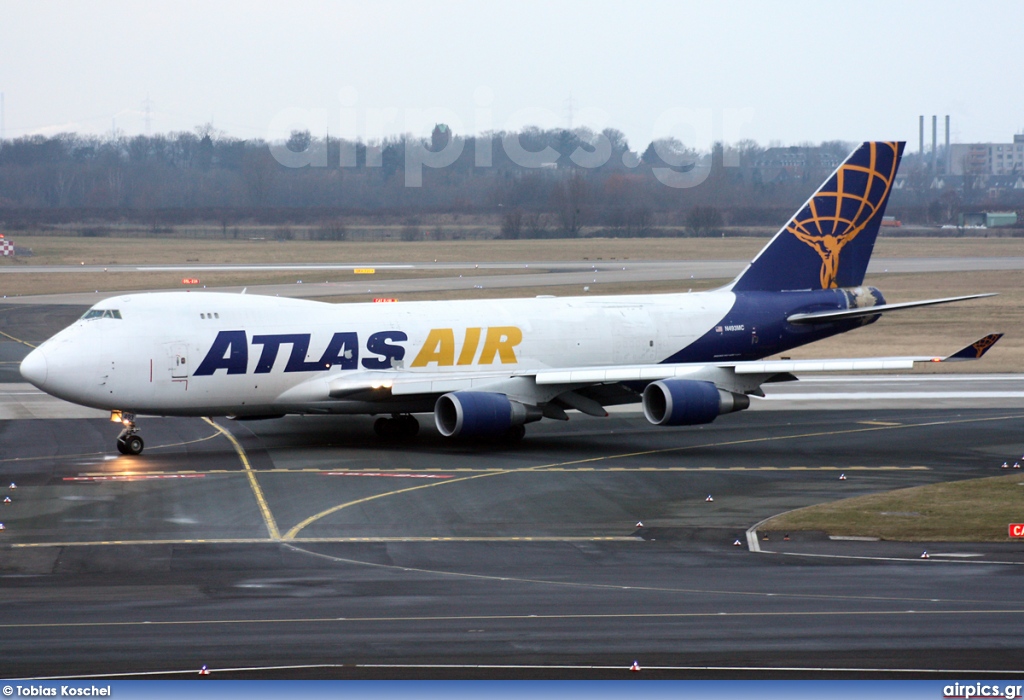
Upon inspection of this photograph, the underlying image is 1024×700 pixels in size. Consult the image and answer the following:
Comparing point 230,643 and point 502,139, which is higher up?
point 502,139

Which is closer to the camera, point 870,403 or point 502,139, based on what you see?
point 870,403

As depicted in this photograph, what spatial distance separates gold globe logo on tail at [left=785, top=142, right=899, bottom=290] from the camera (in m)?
40.1

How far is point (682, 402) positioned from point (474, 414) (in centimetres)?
546

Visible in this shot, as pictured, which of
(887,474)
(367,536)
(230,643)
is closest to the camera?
(230,643)

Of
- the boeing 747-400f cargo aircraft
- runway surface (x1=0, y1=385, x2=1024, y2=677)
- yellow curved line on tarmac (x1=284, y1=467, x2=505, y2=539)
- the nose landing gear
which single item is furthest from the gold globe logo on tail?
the nose landing gear

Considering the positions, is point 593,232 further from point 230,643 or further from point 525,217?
point 230,643

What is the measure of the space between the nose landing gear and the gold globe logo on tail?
69.2 ft

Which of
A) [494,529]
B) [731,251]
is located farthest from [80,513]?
[731,251]

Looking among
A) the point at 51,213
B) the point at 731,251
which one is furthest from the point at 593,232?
the point at 51,213

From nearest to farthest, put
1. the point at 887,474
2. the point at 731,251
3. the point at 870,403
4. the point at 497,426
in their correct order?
1. the point at 887,474
2. the point at 497,426
3. the point at 870,403
4. the point at 731,251

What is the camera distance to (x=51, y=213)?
13300 cm

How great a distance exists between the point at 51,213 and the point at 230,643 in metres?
127

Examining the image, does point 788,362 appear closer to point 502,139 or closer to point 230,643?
point 230,643

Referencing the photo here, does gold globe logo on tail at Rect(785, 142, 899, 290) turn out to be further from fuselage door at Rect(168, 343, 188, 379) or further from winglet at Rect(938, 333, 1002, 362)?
fuselage door at Rect(168, 343, 188, 379)
